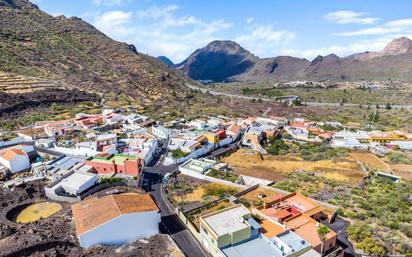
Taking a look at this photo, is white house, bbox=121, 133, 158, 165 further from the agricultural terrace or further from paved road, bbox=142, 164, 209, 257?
the agricultural terrace

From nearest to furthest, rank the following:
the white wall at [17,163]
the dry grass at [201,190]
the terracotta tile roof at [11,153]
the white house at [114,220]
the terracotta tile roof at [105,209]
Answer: the white house at [114,220] → the terracotta tile roof at [105,209] → the dry grass at [201,190] → the white wall at [17,163] → the terracotta tile roof at [11,153]

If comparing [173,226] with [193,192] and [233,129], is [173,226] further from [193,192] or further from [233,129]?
[233,129]

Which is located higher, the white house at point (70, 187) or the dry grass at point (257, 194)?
the white house at point (70, 187)

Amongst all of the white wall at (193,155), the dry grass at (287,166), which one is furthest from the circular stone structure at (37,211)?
the dry grass at (287,166)

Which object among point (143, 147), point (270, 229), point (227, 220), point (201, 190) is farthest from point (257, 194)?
point (143, 147)

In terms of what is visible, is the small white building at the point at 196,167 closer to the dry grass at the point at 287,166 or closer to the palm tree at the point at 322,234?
the dry grass at the point at 287,166

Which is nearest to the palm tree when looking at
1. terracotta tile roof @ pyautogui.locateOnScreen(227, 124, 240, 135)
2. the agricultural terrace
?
the agricultural terrace
